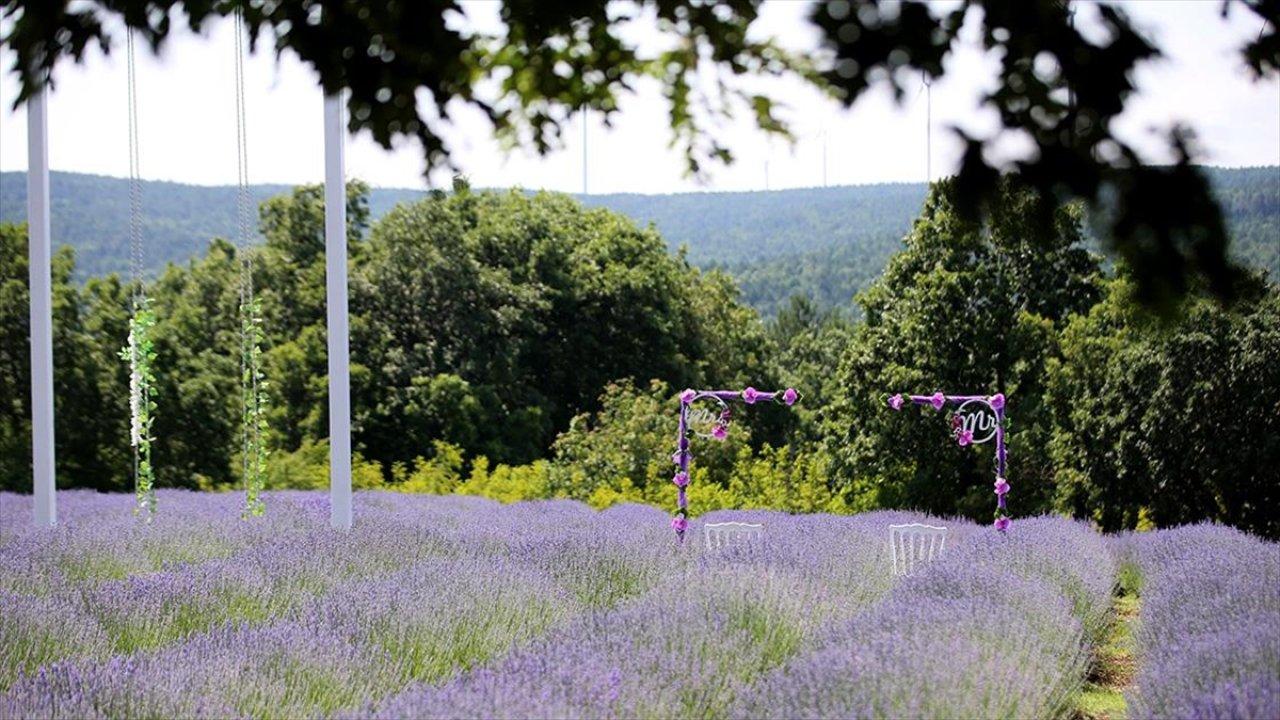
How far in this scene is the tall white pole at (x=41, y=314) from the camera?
10016 millimetres

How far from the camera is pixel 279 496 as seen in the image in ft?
45.5

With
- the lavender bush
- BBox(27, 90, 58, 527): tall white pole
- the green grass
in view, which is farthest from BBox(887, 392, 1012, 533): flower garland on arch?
BBox(27, 90, 58, 527): tall white pole

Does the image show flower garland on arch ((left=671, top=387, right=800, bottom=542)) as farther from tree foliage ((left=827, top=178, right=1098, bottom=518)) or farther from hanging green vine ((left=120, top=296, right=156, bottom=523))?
tree foliage ((left=827, top=178, right=1098, bottom=518))

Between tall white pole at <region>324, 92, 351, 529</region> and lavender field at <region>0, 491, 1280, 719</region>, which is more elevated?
tall white pole at <region>324, 92, 351, 529</region>

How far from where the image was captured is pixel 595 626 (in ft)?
15.7

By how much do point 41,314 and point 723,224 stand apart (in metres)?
39.5

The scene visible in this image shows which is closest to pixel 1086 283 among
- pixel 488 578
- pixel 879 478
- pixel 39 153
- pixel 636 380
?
pixel 879 478

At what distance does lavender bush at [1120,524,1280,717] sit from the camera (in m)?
3.63

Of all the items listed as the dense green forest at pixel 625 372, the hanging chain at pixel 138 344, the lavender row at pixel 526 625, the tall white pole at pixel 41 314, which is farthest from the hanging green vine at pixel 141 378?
the dense green forest at pixel 625 372

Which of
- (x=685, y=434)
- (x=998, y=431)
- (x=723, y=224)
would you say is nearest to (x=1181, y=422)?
(x=998, y=431)

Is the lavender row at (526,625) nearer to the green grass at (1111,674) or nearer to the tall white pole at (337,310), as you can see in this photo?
the green grass at (1111,674)

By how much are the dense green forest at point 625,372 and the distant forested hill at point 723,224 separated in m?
7.71

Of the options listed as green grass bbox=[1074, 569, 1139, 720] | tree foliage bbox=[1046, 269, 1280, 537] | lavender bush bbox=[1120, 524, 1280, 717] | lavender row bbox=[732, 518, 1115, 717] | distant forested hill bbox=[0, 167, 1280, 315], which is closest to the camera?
lavender bush bbox=[1120, 524, 1280, 717]

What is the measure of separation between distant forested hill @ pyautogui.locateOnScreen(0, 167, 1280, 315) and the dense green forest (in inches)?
304
